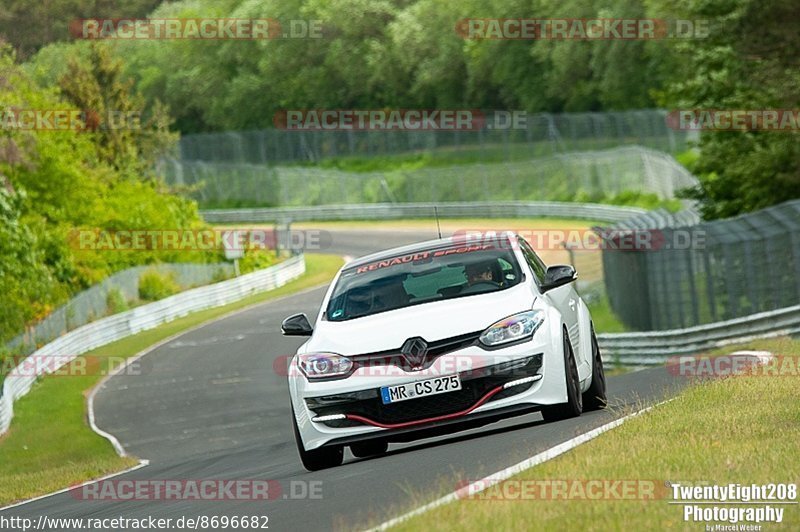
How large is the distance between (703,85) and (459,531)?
34059 mm

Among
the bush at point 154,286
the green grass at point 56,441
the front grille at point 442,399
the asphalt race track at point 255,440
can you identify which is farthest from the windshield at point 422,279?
the bush at point 154,286

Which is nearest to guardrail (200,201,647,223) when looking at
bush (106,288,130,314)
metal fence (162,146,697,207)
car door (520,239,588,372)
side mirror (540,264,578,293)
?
metal fence (162,146,697,207)

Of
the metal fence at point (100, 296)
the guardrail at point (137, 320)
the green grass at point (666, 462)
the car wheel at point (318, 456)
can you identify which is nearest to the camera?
the green grass at point (666, 462)

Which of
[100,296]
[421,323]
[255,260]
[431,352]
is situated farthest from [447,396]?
[255,260]

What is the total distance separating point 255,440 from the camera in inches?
955

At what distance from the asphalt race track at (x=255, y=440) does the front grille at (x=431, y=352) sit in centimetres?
67

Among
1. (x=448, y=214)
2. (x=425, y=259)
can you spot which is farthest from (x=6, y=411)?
(x=448, y=214)

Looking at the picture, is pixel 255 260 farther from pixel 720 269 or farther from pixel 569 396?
pixel 569 396

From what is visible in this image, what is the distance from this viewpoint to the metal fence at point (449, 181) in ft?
221

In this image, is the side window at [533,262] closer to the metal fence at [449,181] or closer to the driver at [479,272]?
the driver at [479,272]

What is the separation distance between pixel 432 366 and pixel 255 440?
13816 mm

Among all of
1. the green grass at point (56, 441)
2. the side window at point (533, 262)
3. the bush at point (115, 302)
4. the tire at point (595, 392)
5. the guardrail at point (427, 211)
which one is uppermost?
the side window at point (533, 262)

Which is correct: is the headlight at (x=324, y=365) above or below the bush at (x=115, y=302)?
above

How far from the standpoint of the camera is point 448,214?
253ft
